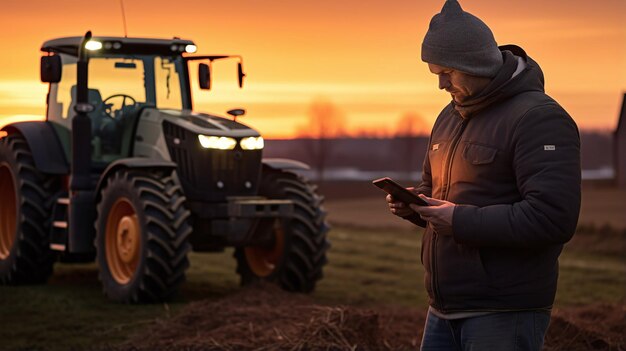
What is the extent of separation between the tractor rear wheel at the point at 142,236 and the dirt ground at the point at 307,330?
3.19 ft

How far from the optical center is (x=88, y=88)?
12031mm

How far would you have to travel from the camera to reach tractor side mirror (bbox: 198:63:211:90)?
12.5m

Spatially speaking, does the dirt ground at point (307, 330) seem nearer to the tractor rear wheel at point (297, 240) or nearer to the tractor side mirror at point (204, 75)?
the tractor rear wheel at point (297, 240)

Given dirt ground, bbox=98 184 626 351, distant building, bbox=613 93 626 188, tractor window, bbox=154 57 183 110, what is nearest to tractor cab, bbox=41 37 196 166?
tractor window, bbox=154 57 183 110

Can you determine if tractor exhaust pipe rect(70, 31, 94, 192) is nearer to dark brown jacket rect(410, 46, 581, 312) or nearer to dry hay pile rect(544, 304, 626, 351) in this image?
dry hay pile rect(544, 304, 626, 351)

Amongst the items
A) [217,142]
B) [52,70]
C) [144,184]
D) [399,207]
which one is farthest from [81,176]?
[399,207]

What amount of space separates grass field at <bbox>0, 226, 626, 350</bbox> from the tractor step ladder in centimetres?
48

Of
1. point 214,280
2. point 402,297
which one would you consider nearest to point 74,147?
point 214,280

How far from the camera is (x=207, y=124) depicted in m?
11.4

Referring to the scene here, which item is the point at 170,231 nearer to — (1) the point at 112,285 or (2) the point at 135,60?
(1) the point at 112,285

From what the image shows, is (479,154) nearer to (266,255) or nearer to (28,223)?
(266,255)

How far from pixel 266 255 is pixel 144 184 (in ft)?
6.02

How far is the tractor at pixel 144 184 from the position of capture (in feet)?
35.1

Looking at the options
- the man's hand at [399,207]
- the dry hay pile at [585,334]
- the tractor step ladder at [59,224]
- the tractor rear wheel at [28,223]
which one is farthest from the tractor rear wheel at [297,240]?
the man's hand at [399,207]
